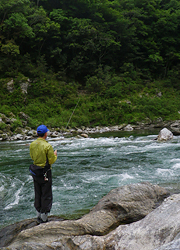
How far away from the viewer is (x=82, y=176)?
5.83 m

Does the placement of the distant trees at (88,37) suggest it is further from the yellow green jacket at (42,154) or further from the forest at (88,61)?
the yellow green jacket at (42,154)

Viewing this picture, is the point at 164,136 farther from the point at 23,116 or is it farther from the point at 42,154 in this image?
the point at 23,116

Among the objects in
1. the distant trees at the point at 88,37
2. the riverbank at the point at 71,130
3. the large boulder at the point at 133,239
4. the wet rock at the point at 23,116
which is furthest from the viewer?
the distant trees at the point at 88,37

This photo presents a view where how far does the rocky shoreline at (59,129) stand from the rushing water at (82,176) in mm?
5376

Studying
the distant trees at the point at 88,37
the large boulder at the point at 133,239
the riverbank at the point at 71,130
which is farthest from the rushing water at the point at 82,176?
the distant trees at the point at 88,37

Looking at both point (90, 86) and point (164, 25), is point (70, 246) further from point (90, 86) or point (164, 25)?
point (164, 25)

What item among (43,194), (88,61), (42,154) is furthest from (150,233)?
(88,61)

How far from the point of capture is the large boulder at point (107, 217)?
2502 millimetres

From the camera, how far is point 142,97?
936 inches

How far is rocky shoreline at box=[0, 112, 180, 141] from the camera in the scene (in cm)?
1422

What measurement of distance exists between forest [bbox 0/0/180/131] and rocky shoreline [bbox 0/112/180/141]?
1.56 feet

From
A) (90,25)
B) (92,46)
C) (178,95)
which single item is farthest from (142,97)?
(90,25)

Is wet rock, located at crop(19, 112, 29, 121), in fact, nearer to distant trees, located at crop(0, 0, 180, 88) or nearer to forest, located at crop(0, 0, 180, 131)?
forest, located at crop(0, 0, 180, 131)

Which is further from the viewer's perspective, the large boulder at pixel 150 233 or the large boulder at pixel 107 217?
the large boulder at pixel 107 217
